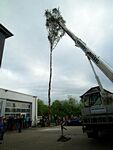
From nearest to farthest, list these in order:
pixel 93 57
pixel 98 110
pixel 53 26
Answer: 1. pixel 98 110
2. pixel 93 57
3. pixel 53 26

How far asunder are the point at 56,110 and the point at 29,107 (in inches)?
1957

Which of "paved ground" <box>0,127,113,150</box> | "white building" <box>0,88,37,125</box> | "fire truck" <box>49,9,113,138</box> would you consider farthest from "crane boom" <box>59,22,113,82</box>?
"white building" <box>0,88,37,125</box>

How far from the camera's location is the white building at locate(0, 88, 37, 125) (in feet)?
81.7

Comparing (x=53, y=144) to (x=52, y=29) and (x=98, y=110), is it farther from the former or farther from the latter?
(x=52, y=29)

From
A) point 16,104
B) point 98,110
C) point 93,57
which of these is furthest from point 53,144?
point 16,104

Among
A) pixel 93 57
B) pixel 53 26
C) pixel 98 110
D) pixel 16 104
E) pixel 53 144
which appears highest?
pixel 53 26

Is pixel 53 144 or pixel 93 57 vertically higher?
pixel 93 57

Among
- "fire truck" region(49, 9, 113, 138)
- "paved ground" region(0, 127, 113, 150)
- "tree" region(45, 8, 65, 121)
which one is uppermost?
"tree" region(45, 8, 65, 121)

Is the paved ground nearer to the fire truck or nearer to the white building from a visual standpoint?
the fire truck

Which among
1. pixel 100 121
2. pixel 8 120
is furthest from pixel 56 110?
pixel 100 121

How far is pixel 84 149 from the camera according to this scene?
34.2 ft

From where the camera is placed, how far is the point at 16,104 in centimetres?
2838

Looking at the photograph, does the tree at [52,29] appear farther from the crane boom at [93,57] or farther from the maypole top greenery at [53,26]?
the crane boom at [93,57]

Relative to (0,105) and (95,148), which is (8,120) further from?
(95,148)
